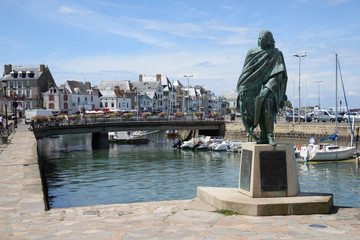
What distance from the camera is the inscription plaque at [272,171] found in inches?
458

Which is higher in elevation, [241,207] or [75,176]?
[241,207]

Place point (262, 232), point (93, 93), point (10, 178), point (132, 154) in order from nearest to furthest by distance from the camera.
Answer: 1. point (262, 232)
2. point (10, 178)
3. point (132, 154)
4. point (93, 93)

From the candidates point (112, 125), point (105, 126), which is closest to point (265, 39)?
point (105, 126)

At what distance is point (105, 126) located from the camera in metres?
58.0

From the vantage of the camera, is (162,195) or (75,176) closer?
(162,195)

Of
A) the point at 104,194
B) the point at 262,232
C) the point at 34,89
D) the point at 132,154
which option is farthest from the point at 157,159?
the point at 34,89

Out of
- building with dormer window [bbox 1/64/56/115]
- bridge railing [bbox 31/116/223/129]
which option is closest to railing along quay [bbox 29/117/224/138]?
bridge railing [bbox 31/116/223/129]

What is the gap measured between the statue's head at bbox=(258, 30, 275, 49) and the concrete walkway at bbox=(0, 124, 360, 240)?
4.79 metres

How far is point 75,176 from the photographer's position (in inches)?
1330

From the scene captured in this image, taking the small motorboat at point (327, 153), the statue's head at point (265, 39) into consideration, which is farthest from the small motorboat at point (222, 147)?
the statue's head at point (265, 39)

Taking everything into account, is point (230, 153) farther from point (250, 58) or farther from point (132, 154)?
point (250, 58)

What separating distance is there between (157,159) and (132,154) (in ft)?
19.8

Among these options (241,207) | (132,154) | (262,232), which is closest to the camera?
(262,232)

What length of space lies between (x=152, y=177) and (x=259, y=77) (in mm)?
21540
